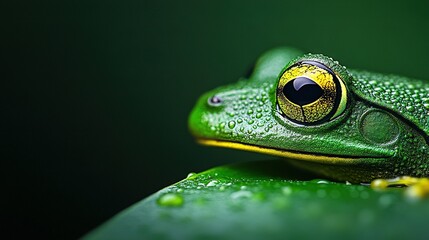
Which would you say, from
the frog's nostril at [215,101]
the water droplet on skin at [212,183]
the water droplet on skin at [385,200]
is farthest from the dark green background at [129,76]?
the water droplet on skin at [385,200]

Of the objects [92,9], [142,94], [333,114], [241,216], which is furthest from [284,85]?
[92,9]

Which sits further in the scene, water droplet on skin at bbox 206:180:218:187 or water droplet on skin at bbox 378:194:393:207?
water droplet on skin at bbox 206:180:218:187

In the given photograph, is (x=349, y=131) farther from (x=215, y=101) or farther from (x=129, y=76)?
(x=129, y=76)

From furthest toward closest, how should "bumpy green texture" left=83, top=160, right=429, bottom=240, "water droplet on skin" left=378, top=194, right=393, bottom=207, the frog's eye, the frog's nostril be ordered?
the frog's nostril → the frog's eye → "water droplet on skin" left=378, top=194, right=393, bottom=207 → "bumpy green texture" left=83, top=160, right=429, bottom=240

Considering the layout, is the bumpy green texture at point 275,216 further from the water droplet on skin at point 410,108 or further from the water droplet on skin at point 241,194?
the water droplet on skin at point 410,108

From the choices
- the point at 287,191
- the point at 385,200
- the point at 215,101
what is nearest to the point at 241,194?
the point at 287,191

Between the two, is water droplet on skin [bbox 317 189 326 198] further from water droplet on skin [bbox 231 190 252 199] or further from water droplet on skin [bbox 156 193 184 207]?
water droplet on skin [bbox 156 193 184 207]

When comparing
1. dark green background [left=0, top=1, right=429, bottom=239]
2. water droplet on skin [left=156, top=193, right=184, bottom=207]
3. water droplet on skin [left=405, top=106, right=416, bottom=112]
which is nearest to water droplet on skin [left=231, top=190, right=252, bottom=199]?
water droplet on skin [left=156, top=193, right=184, bottom=207]
